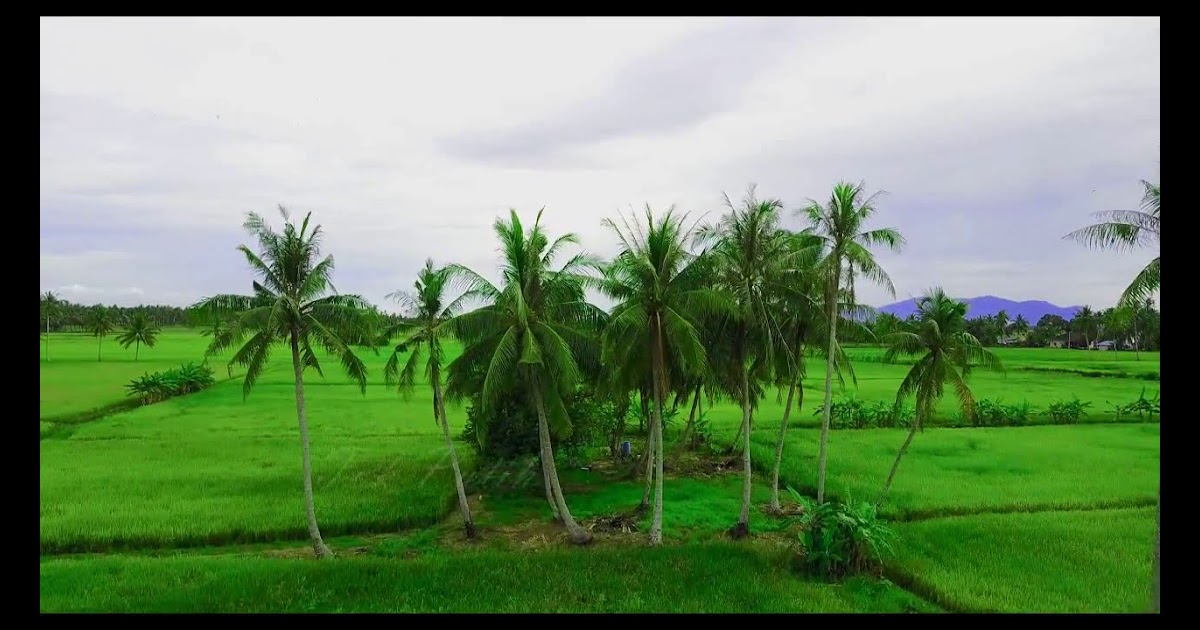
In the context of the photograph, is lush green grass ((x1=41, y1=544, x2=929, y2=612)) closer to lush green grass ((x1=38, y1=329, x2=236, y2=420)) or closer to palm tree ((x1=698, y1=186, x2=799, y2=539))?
palm tree ((x1=698, y1=186, x2=799, y2=539))

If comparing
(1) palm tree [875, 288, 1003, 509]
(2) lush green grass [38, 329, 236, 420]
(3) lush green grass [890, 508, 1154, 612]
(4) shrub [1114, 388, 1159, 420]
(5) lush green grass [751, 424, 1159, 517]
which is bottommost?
(5) lush green grass [751, 424, 1159, 517]

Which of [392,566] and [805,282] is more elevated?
[805,282]

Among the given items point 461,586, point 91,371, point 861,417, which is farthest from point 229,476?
point 91,371

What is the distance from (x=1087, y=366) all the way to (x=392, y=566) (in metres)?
63.6

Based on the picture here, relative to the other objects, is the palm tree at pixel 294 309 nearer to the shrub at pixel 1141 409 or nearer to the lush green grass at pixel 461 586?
the lush green grass at pixel 461 586

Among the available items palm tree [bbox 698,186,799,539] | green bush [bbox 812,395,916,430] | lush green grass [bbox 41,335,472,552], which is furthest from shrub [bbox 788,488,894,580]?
green bush [bbox 812,395,916,430]

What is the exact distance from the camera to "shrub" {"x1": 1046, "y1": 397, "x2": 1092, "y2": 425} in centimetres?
3278

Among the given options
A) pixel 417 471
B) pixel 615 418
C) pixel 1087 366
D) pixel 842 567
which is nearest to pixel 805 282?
pixel 842 567

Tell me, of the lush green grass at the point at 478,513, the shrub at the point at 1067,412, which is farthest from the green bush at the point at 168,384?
the shrub at the point at 1067,412

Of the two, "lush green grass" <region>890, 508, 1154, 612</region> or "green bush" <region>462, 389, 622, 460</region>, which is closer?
"lush green grass" <region>890, 508, 1154, 612</region>

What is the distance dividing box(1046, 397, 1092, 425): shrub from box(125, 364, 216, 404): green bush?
52.5m

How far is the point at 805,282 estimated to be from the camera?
17.9 metres
